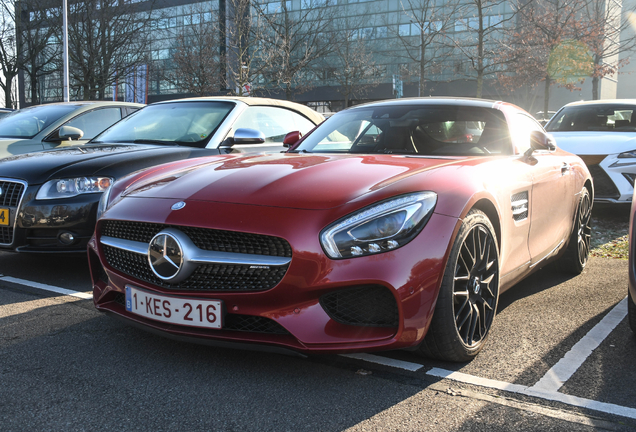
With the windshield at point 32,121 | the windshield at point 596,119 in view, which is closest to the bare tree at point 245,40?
the windshield at point 596,119

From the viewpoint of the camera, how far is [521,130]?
13.9 feet

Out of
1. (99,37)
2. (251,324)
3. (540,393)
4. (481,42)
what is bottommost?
(540,393)

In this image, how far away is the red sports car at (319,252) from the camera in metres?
2.58

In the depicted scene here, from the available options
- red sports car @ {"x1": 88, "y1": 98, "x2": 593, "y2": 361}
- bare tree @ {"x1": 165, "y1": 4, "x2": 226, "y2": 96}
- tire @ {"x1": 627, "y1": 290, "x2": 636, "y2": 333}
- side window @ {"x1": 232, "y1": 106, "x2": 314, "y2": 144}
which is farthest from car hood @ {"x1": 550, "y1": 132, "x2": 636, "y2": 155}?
bare tree @ {"x1": 165, "y1": 4, "x2": 226, "y2": 96}

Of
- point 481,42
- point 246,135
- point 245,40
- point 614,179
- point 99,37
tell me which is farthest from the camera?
point 245,40

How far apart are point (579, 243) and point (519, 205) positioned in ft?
5.58

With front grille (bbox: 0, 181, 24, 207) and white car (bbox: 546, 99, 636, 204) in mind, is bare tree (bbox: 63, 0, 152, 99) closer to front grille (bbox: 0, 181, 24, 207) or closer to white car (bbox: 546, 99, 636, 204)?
white car (bbox: 546, 99, 636, 204)

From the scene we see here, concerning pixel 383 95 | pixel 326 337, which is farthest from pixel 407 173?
pixel 383 95

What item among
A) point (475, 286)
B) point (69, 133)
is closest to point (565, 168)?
point (475, 286)

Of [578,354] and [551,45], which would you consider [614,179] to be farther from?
[551,45]

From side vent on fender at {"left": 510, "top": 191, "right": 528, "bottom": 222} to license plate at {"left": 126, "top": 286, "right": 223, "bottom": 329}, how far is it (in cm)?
180

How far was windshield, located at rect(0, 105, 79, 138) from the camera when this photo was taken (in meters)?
7.15

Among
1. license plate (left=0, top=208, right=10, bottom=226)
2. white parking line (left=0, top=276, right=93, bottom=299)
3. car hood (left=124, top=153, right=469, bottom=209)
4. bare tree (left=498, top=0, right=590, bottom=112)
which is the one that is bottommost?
white parking line (left=0, top=276, right=93, bottom=299)

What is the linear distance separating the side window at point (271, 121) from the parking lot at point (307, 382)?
2.93m
